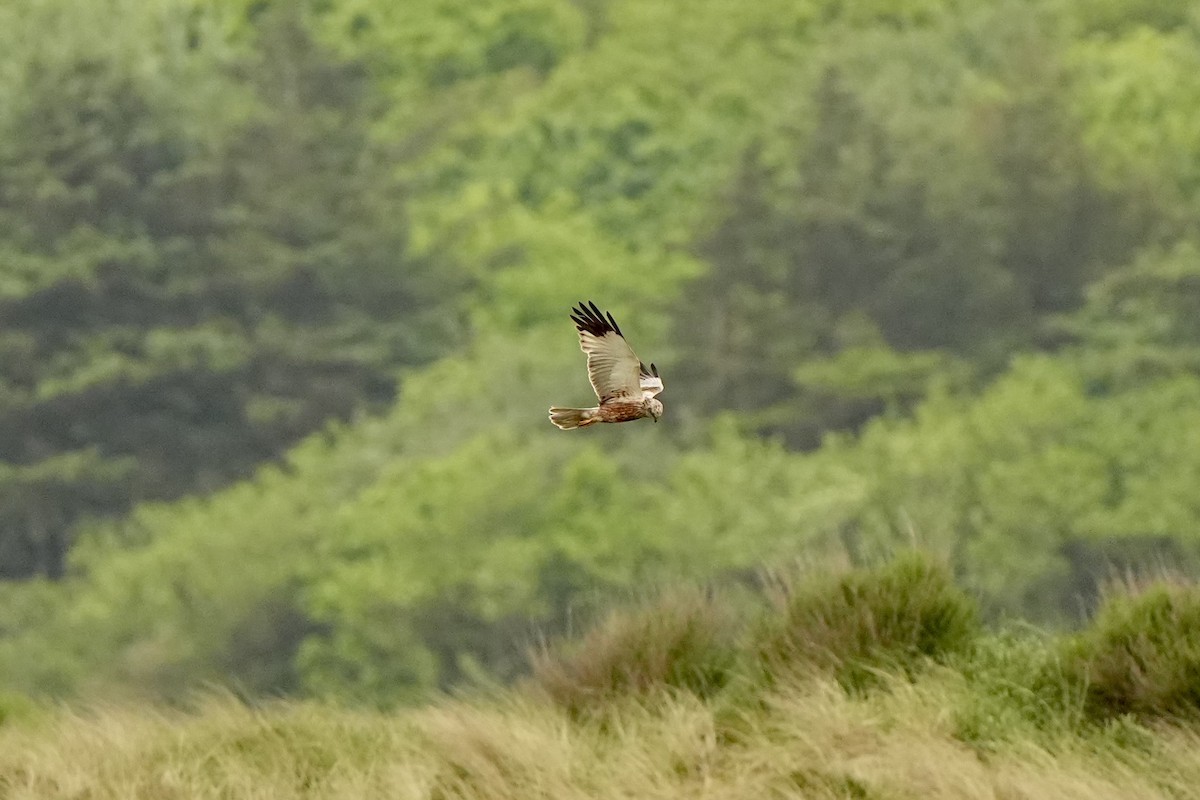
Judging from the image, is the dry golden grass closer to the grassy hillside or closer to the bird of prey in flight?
the grassy hillside

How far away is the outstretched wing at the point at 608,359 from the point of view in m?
5.40

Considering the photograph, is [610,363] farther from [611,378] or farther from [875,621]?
[875,621]

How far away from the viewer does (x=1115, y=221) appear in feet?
156

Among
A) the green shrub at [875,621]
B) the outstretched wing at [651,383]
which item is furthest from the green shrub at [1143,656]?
the outstretched wing at [651,383]

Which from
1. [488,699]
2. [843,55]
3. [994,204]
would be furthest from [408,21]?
[488,699]

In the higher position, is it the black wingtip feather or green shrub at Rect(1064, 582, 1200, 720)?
the black wingtip feather

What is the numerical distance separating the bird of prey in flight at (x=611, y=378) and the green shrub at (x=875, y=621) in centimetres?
355

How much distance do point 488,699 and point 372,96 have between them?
2041 inches

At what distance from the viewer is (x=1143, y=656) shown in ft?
27.2

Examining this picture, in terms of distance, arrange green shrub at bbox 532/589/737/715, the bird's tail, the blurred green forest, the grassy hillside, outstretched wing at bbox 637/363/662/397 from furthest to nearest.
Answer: the blurred green forest → green shrub at bbox 532/589/737/715 → the grassy hillside → outstretched wing at bbox 637/363/662/397 → the bird's tail

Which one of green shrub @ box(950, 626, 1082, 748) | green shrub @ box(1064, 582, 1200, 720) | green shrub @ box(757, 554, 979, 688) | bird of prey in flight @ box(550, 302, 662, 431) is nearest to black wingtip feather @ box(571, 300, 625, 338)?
bird of prey in flight @ box(550, 302, 662, 431)

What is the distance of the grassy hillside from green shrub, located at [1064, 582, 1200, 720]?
0.03ft

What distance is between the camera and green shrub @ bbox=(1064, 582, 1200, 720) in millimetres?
8172

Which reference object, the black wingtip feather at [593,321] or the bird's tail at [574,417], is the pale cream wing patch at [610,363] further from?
the bird's tail at [574,417]
